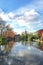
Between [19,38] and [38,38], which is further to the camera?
[19,38]

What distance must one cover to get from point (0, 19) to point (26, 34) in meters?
19.2

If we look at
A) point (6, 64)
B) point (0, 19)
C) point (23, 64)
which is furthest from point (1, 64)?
point (0, 19)

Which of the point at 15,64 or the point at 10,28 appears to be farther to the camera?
the point at 10,28

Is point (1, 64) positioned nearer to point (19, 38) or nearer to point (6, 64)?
point (6, 64)

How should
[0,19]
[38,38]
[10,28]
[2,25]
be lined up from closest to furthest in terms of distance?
1. [0,19]
2. [2,25]
3. [10,28]
4. [38,38]

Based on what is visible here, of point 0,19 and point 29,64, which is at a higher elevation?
point 0,19

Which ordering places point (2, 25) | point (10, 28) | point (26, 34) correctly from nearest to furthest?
point (2, 25), point (10, 28), point (26, 34)

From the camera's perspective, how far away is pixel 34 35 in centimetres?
3884

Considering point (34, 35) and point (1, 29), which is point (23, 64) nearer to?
point (1, 29)

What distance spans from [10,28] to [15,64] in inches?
967

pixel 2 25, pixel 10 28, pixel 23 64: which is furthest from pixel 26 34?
pixel 23 64

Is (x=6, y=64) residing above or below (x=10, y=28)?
below

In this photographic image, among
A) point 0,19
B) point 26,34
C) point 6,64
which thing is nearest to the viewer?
point 6,64

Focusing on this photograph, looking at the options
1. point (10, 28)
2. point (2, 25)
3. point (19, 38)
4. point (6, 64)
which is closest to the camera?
point (6, 64)
